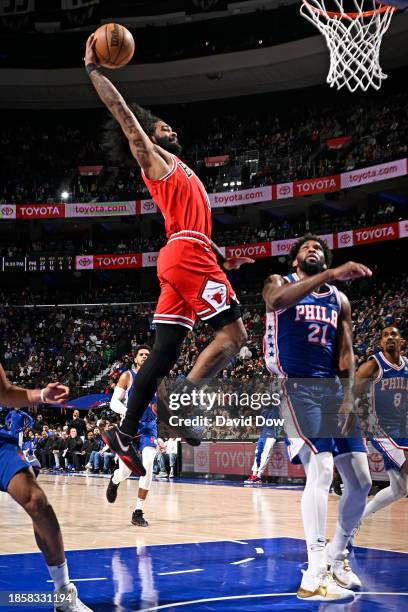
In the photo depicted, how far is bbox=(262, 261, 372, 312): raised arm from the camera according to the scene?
465cm

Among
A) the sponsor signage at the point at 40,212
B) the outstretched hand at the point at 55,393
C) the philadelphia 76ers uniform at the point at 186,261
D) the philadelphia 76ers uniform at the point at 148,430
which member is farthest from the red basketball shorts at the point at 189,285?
the sponsor signage at the point at 40,212

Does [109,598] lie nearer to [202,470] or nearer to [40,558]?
[40,558]

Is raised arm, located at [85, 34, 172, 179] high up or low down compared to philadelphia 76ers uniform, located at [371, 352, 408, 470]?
up

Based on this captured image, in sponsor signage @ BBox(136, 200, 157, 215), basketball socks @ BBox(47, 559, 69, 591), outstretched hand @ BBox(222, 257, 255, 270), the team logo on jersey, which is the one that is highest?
sponsor signage @ BBox(136, 200, 157, 215)

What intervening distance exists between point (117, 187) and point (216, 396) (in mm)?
17226

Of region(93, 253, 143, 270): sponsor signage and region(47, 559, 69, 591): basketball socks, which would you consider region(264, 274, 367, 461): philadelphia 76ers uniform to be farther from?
region(93, 253, 143, 270): sponsor signage

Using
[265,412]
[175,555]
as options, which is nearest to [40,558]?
[175,555]

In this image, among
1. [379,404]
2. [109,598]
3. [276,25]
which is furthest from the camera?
[276,25]

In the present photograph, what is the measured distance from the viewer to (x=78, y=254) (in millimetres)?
34344

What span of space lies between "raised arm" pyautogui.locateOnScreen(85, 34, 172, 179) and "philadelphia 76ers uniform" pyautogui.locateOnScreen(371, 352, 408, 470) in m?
4.10

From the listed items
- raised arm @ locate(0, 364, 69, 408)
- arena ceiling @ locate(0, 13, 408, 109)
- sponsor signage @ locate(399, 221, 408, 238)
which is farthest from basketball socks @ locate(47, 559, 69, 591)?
arena ceiling @ locate(0, 13, 408, 109)

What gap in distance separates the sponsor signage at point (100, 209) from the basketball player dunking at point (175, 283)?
28.4m

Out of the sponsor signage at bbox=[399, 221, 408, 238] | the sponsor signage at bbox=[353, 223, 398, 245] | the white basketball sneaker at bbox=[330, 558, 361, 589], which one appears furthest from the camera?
the sponsor signage at bbox=[353, 223, 398, 245]

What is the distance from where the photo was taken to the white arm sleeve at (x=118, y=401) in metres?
8.49
